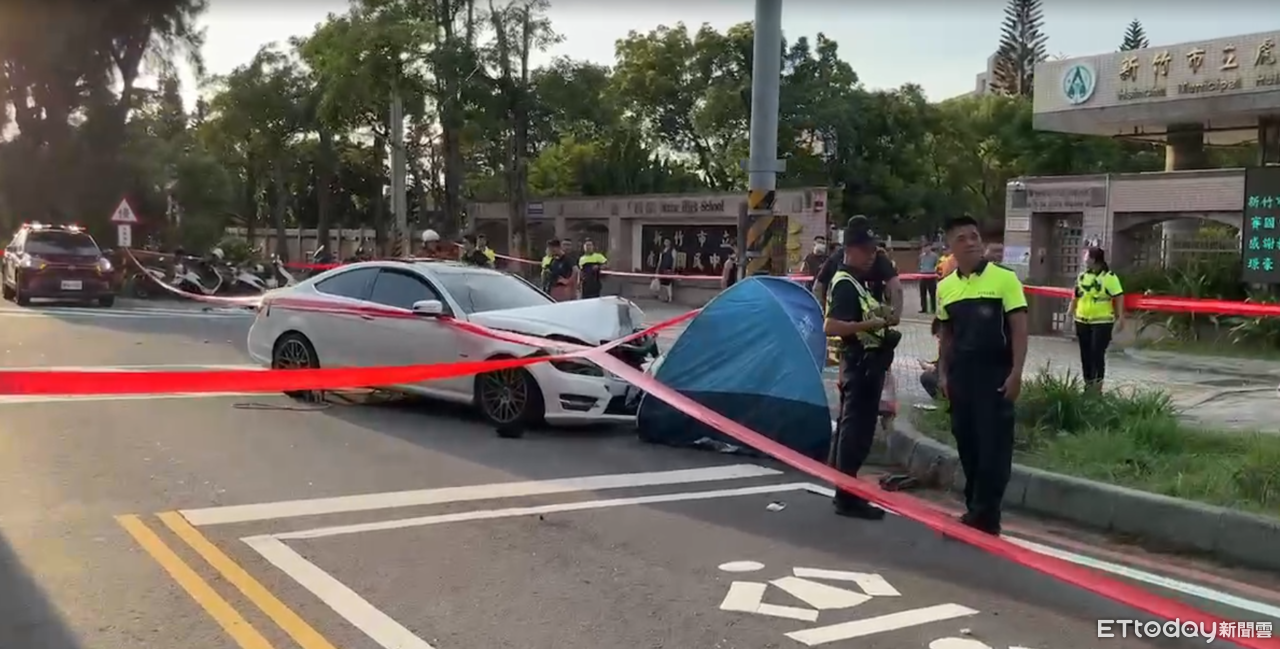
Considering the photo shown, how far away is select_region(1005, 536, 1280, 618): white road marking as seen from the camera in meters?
5.32

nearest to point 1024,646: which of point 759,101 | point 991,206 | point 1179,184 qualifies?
point 759,101

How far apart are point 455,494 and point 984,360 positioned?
10.7ft

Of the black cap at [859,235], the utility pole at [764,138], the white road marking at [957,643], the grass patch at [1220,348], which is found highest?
the utility pole at [764,138]

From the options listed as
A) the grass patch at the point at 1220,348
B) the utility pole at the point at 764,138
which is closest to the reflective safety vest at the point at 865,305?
the utility pole at the point at 764,138

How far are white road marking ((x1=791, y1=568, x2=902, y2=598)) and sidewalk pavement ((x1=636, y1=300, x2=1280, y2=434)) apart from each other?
3.83 meters

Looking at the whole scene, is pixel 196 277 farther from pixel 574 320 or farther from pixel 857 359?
pixel 857 359

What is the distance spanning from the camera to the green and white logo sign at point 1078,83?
22.9 metres

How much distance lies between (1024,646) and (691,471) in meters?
3.65

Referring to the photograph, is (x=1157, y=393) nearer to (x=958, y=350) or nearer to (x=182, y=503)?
(x=958, y=350)

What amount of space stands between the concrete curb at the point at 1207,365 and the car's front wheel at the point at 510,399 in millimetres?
9268

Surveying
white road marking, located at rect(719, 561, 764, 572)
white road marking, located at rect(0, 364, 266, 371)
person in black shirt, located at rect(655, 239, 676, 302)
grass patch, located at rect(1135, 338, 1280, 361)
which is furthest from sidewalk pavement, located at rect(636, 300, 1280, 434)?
person in black shirt, located at rect(655, 239, 676, 302)

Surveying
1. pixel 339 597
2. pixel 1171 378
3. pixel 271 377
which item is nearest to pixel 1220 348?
pixel 1171 378

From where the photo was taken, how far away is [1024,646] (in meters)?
4.72

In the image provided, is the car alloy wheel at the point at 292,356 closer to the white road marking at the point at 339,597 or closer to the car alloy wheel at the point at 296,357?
the car alloy wheel at the point at 296,357
